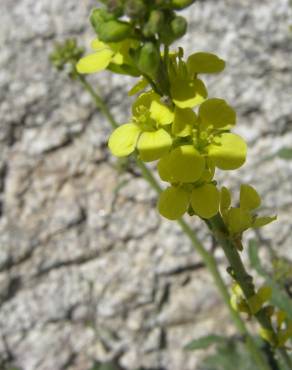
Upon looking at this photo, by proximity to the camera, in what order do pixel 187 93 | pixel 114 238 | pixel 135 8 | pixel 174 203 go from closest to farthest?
pixel 135 8
pixel 187 93
pixel 174 203
pixel 114 238

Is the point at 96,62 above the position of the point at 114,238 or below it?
above

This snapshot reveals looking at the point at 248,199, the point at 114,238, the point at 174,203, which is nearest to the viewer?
the point at 174,203

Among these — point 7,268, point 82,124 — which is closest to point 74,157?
point 82,124

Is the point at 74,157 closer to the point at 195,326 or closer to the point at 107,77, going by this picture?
the point at 107,77

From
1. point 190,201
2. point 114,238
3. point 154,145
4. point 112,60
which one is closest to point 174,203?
point 190,201

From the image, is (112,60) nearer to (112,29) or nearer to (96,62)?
(96,62)

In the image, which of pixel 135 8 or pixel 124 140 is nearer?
pixel 135 8

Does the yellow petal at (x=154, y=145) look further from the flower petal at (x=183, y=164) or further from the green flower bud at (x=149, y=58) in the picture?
the green flower bud at (x=149, y=58)
